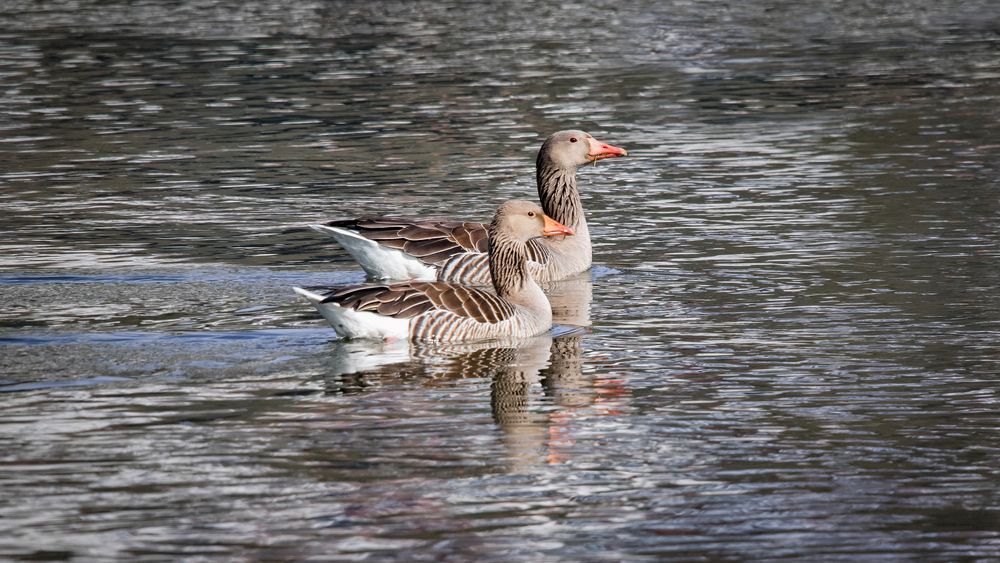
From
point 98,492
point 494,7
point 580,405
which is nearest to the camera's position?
point 98,492

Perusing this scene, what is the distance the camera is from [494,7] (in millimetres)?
49750

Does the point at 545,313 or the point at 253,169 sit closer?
the point at 545,313

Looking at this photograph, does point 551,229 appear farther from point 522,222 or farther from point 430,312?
point 430,312

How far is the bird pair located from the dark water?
0.30 metres

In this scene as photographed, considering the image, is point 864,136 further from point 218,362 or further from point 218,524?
point 218,524

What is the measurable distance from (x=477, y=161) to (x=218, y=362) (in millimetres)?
12354

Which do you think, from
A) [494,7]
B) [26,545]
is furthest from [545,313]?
[494,7]

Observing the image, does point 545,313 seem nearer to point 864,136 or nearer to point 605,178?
point 605,178

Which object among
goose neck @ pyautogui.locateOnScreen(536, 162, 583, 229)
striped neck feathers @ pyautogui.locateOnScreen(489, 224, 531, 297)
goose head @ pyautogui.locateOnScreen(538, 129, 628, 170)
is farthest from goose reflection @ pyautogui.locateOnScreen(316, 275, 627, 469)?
goose head @ pyautogui.locateOnScreen(538, 129, 628, 170)

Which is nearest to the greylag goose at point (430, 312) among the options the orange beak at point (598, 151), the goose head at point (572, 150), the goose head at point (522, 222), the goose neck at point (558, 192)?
the goose head at point (522, 222)

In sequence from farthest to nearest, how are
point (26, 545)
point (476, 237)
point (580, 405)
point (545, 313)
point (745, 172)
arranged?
point (745, 172) → point (476, 237) → point (545, 313) → point (580, 405) → point (26, 545)

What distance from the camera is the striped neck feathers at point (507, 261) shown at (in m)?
14.7

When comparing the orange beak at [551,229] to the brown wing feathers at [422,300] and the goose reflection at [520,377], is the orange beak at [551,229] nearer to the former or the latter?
the goose reflection at [520,377]

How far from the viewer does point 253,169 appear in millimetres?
24609
